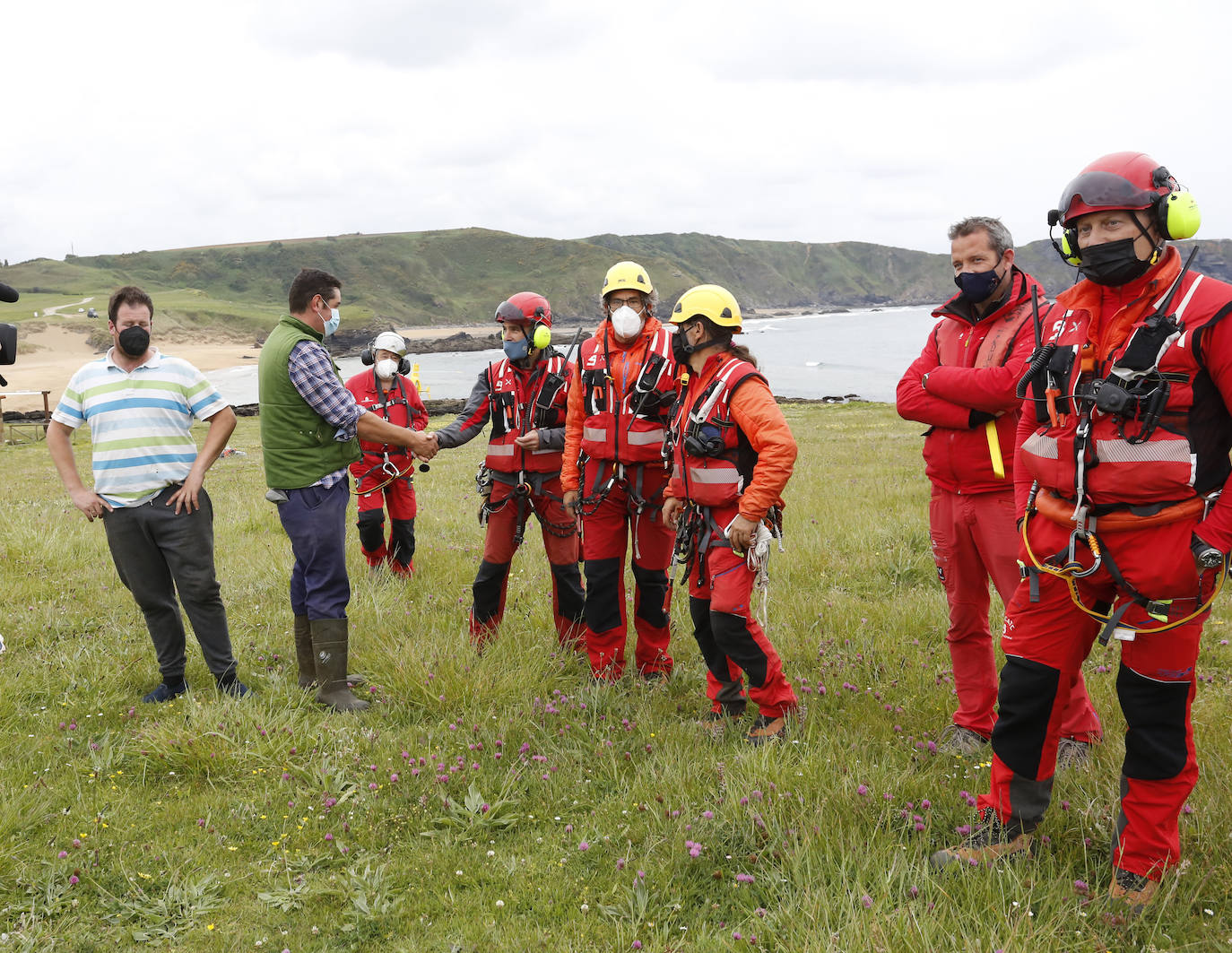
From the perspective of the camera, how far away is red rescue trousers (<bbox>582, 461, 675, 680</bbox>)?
225 inches

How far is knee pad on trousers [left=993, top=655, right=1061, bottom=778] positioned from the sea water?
25.2 meters

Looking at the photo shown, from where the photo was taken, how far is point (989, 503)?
445 cm

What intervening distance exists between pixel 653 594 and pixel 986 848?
2.84 meters

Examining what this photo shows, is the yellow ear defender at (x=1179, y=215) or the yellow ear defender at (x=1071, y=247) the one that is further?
the yellow ear defender at (x=1071, y=247)

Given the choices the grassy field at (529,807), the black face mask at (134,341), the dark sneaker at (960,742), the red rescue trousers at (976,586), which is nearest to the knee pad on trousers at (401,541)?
the grassy field at (529,807)

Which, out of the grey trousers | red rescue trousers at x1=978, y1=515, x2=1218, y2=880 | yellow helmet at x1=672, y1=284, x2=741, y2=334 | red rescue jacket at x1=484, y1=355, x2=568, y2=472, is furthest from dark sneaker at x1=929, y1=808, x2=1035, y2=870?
the grey trousers

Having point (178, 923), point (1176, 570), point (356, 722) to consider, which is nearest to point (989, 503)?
point (1176, 570)

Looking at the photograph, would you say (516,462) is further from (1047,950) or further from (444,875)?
(1047,950)

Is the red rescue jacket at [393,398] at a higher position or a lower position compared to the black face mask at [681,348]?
lower

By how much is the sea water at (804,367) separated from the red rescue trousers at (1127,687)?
25.2 meters

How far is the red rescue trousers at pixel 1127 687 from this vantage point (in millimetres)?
3049

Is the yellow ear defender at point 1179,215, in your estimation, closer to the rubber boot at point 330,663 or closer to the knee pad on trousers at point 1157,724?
the knee pad on trousers at point 1157,724

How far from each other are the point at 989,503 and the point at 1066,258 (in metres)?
1.53

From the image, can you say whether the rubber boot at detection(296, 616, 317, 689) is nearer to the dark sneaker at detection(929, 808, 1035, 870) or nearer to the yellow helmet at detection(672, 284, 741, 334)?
the yellow helmet at detection(672, 284, 741, 334)
